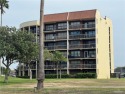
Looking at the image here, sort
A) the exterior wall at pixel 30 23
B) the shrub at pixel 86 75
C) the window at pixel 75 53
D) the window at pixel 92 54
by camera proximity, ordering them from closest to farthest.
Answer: the shrub at pixel 86 75 < the window at pixel 92 54 < the window at pixel 75 53 < the exterior wall at pixel 30 23

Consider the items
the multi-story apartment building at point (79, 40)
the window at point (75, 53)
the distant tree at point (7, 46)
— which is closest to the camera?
the distant tree at point (7, 46)

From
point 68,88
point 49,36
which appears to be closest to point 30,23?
point 49,36

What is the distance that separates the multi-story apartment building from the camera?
96.7m

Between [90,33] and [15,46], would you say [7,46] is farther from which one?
[90,33]

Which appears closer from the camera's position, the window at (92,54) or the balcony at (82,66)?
the balcony at (82,66)

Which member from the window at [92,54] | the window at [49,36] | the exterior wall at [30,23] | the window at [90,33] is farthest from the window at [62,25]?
the window at [92,54]

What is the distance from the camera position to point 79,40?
98625mm

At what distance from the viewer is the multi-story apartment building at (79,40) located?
9669 cm

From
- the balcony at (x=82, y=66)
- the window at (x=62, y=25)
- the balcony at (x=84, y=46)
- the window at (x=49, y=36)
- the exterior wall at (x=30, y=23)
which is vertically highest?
the exterior wall at (x=30, y=23)

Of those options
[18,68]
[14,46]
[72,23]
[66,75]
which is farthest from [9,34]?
[18,68]

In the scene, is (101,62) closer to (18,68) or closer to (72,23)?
(72,23)

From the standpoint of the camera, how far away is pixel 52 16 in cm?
10488

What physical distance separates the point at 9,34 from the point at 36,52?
184 inches

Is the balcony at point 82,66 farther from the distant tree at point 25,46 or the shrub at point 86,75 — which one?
the distant tree at point 25,46
